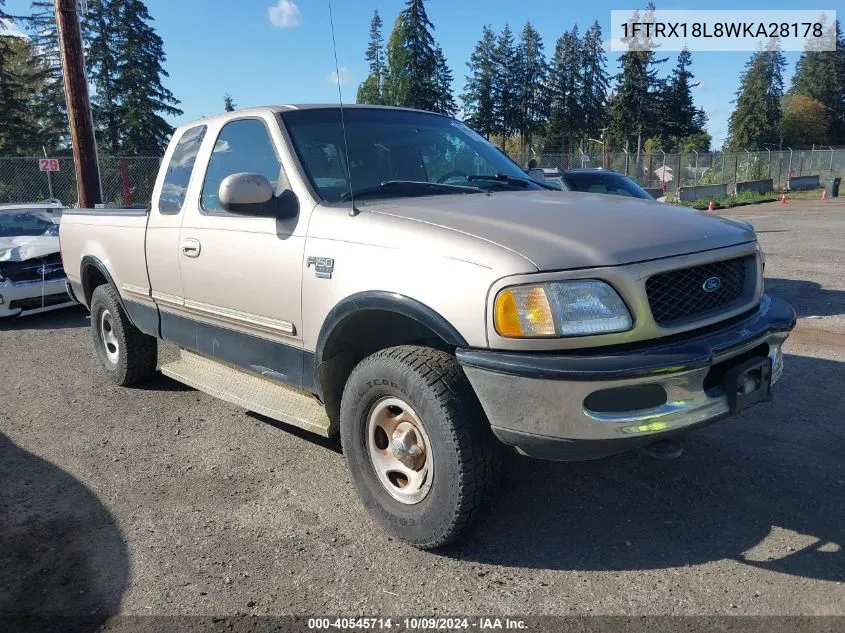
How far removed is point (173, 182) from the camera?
15.1 feet

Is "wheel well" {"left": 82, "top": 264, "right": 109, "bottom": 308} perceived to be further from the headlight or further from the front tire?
the headlight

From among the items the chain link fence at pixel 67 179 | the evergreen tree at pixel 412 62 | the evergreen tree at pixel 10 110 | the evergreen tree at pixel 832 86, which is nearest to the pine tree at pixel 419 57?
the evergreen tree at pixel 412 62

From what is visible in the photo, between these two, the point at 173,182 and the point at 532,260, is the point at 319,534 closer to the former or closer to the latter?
the point at 532,260

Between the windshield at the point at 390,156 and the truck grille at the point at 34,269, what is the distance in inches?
238

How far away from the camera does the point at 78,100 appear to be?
9953mm

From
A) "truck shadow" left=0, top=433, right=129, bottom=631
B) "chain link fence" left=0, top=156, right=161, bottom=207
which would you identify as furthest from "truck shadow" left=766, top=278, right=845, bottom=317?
"chain link fence" left=0, top=156, right=161, bottom=207

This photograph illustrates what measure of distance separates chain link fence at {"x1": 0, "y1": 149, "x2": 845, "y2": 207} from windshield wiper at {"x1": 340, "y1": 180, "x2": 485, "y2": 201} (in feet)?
32.0

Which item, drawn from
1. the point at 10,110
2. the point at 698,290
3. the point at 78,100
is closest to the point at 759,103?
the point at 10,110

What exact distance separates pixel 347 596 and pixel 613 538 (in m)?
1.26

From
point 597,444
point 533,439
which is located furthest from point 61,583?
point 597,444

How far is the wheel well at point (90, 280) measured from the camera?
19.0 feet

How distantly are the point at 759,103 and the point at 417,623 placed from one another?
94439 mm

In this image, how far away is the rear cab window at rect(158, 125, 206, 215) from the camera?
176 inches

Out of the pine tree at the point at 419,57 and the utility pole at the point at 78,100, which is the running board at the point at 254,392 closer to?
the utility pole at the point at 78,100
